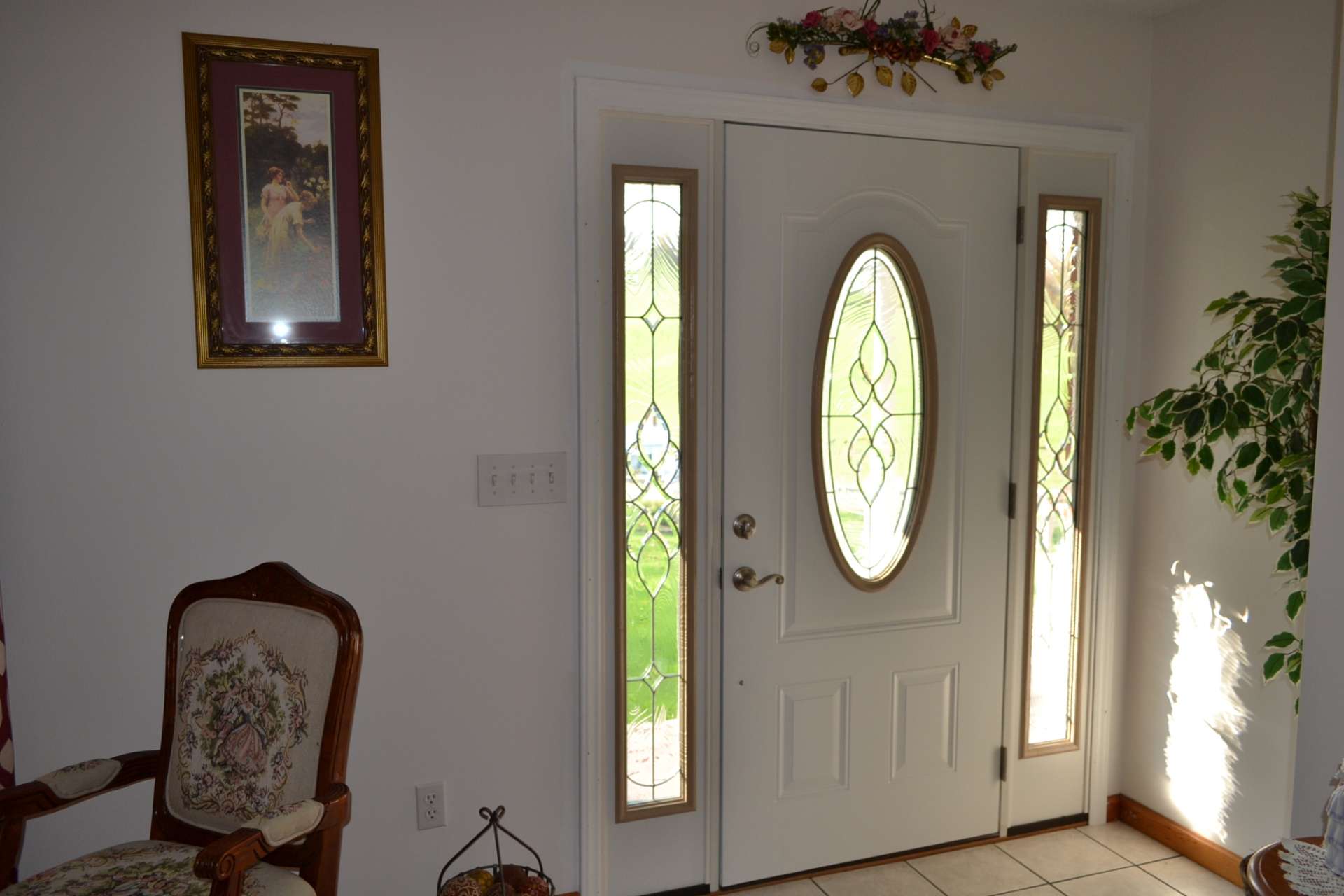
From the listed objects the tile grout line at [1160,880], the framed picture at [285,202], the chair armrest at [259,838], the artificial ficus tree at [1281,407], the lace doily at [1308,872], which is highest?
the framed picture at [285,202]

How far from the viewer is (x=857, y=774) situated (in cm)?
266

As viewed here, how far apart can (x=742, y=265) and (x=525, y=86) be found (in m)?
0.67

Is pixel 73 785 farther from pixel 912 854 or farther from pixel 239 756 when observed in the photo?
pixel 912 854

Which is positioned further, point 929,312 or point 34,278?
point 929,312

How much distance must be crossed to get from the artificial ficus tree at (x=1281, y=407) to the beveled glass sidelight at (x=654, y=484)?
3.73ft

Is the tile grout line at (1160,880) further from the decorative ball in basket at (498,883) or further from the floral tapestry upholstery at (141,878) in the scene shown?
the floral tapestry upholstery at (141,878)

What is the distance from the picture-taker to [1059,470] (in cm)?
284

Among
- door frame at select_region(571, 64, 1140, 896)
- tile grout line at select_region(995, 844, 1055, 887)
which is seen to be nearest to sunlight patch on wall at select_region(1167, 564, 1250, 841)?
door frame at select_region(571, 64, 1140, 896)

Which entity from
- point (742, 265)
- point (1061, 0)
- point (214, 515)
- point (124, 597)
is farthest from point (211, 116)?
point (1061, 0)

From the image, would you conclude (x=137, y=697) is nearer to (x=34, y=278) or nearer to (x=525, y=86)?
(x=34, y=278)

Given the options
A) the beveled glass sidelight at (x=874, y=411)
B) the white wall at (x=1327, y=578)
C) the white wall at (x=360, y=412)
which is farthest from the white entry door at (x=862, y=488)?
the white wall at (x=1327, y=578)

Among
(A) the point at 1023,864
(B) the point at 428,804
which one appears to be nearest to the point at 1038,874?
(A) the point at 1023,864

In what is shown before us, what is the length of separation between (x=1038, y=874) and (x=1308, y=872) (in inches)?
56.8

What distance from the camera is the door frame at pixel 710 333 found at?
90.1 inches
